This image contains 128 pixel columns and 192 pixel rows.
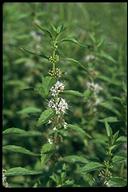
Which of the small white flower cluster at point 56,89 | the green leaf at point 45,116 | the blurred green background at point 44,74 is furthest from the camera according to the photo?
the blurred green background at point 44,74

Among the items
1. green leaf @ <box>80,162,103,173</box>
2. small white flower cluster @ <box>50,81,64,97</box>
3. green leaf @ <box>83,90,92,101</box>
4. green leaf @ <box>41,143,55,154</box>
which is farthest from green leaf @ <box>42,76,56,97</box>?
green leaf @ <box>83,90,92,101</box>

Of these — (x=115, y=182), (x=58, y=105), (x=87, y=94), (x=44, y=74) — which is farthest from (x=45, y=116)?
(x=44, y=74)

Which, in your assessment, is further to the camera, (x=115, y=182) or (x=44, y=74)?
(x=44, y=74)

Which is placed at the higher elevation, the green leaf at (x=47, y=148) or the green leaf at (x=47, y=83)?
the green leaf at (x=47, y=83)

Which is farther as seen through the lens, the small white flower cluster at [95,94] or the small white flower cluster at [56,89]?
the small white flower cluster at [95,94]

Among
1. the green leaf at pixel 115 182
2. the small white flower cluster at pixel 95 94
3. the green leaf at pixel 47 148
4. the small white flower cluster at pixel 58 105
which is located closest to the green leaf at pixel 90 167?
the green leaf at pixel 115 182

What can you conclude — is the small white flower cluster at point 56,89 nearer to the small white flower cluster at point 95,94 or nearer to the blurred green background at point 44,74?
the blurred green background at point 44,74

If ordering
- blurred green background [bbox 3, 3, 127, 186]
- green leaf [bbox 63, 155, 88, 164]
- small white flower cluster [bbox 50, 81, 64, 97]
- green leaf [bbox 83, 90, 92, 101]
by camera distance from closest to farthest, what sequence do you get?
small white flower cluster [bbox 50, 81, 64, 97] → green leaf [bbox 63, 155, 88, 164] → green leaf [bbox 83, 90, 92, 101] → blurred green background [bbox 3, 3, 127, 186]

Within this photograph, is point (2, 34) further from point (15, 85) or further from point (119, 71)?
point (119, 71)

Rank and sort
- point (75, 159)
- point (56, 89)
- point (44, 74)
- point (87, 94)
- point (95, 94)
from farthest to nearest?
point (44, 74)
point (95, 94)
point (87, 94)
point (75, 159)
point (56, 89)

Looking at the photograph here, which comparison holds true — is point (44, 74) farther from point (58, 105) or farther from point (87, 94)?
point (58, 105)

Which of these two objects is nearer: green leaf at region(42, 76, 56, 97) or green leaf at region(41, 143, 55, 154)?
green leaf at region(42, 76, 56, 97)

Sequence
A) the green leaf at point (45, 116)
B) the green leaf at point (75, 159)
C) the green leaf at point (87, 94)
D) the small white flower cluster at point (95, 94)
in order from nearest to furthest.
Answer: the green leaf at point (45, 116)
the green leaf at point (75, 159)
the green leaf at point (87, 94)
the small white flower cluster at point (95, 94)

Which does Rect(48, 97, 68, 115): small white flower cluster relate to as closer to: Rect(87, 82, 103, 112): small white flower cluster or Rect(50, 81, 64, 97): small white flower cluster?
Rect(50, 81, 64, 97): small white flower cluster
